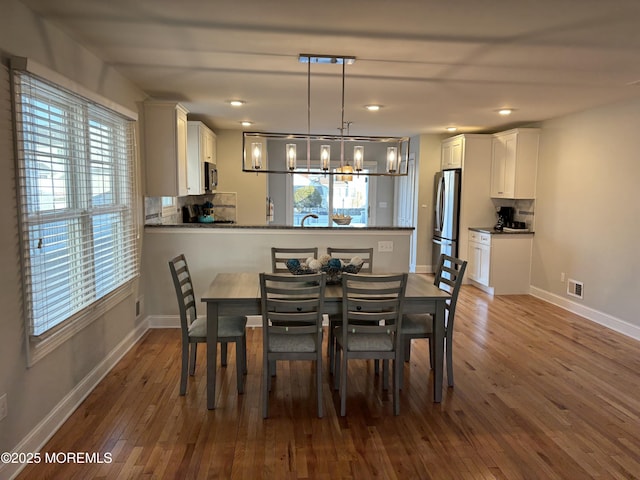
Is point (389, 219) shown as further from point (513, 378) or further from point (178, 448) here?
point (178, 448)

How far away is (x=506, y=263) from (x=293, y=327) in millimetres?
4438

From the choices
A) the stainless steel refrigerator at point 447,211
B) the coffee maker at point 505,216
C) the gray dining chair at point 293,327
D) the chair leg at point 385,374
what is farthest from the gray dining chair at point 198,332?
the coffee maker at point 505,216

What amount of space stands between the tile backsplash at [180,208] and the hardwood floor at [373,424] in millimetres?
1519

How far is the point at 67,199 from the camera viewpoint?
286 cm

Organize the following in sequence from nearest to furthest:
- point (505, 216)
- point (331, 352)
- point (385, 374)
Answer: point (385, 374), point (331, 352), point (505, 216)

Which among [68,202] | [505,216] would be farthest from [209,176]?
[505,216]

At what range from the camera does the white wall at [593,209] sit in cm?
463

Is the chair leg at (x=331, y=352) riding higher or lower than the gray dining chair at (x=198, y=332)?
lower

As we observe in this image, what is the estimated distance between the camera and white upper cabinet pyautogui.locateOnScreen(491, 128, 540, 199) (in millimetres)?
6195

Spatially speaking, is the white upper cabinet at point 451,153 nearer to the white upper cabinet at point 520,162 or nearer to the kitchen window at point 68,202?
the white upper cabinet at point 520,162

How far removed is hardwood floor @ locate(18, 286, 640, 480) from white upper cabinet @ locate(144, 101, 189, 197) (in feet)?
5.37

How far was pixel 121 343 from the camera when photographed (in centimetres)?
388

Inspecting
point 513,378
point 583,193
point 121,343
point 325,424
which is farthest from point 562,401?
point 121,343

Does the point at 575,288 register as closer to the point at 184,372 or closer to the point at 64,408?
the point at 184,372
